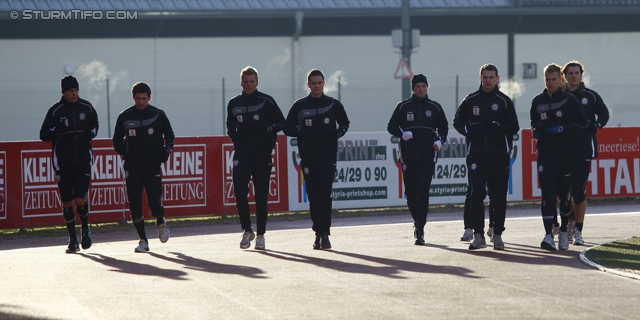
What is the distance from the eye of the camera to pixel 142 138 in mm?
11578

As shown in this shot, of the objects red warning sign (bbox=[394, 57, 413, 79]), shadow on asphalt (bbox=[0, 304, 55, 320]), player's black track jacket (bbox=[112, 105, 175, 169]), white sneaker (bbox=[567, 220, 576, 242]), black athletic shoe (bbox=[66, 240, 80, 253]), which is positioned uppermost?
red warning sign (bbox=[394, 57, 413, 79])

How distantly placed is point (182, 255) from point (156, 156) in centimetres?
108

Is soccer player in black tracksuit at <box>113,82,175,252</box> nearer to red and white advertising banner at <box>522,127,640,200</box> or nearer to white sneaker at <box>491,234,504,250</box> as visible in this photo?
Result: white sneaker at <box>491,234,504,250</box>

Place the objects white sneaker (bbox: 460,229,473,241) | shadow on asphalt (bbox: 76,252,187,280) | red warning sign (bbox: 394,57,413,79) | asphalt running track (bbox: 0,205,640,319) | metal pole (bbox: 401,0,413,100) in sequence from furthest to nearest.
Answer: metal pole (bbox: 401,0,413,100) < red warning sign (bbox: 394,57,413,79) < white sneaker (bbox: 460,229,473,241) < shadow on asphalt (bbox: 76,252,187,280) < asphalt running track (bbox: 0,205,640,319)

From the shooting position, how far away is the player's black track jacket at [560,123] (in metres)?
11.2

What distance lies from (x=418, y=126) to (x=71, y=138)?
3.68 meters

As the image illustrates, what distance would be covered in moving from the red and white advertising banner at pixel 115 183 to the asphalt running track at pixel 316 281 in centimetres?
189

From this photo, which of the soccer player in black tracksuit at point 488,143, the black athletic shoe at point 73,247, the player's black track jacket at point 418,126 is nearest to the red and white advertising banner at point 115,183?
the black athletic shoe at point 73,247

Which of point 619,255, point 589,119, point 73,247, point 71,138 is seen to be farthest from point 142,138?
point 619,255

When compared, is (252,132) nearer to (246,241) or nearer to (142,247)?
(246,241)

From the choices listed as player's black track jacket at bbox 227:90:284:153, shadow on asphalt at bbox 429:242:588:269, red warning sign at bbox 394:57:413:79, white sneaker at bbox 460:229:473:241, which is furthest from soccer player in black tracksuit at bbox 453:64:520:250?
red warning sign at bbox 394:57:413:79

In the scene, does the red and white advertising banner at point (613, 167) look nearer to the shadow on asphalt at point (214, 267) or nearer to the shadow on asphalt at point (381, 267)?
the shadow on asphalt at point (381, 267)

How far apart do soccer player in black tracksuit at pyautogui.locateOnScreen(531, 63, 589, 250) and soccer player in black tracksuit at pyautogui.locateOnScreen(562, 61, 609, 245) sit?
0.68 ft

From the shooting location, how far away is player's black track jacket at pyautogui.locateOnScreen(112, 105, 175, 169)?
1157 centimetres
